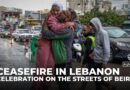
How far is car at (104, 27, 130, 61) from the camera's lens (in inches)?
251

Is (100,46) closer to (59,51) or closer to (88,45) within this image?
(88,45)

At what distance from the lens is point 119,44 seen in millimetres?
6973

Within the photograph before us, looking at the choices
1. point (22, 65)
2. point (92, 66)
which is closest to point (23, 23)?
point (22, 65)

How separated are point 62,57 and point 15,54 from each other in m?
2.24

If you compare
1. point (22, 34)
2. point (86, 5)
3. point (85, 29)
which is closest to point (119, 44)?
point (86, 5)

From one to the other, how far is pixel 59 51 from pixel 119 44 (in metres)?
2.37

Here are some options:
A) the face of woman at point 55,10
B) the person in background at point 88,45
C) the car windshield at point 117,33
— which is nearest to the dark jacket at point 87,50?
the person in background at point 88,45

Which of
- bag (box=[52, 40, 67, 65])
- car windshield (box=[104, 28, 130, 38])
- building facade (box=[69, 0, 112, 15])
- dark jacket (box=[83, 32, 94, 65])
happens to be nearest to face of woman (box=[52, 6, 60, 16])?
bag (box=[52, 40, 67, 65])

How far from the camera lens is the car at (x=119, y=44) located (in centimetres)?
636

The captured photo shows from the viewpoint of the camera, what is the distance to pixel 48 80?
4902mm

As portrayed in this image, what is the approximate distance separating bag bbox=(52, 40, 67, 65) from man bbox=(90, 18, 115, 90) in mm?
478

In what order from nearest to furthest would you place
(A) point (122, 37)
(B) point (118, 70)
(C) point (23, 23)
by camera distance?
(B) point (118, 70)
(C) point (23, 23)
(A) point (122, 37)

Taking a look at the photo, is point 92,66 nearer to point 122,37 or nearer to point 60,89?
point 60,89

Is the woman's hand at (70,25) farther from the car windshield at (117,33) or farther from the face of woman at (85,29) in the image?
the car windshield at (117,33)
